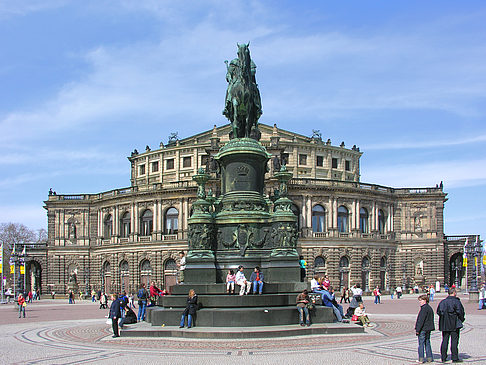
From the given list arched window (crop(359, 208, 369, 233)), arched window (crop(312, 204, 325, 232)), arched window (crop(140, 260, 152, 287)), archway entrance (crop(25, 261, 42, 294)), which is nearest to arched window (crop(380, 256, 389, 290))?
arched window (crop(359, 208, 369, 233))

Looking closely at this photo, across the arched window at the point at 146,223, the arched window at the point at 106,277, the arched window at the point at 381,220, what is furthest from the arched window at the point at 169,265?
the arched window at the point at 381,220

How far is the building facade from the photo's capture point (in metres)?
71.7

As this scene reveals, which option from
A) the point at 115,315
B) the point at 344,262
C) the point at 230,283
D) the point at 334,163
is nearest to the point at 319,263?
the point at 344,262

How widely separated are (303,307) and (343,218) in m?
56.3

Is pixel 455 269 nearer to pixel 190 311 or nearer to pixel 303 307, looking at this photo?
pixel 303 307

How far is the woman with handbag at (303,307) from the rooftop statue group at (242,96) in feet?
24.9

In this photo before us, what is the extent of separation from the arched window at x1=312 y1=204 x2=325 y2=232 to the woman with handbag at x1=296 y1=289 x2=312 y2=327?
53782 millimetres

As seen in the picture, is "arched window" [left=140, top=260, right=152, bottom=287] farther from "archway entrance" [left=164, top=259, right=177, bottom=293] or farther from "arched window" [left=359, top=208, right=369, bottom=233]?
"arched window" [left=359, top=208, right=369, bottom=233]

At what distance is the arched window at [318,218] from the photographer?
72.1 meters

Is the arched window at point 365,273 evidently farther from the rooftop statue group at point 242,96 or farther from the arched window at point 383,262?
the rooftop statue group at point 242,96

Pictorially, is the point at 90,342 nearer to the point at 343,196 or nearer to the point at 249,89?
the point at 249,89

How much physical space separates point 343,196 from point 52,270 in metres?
40.7

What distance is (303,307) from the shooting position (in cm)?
1834

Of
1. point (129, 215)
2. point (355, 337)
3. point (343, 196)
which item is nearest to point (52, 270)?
point (129, 215)
